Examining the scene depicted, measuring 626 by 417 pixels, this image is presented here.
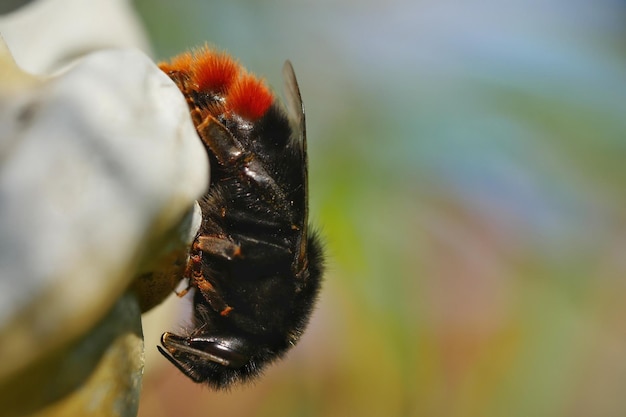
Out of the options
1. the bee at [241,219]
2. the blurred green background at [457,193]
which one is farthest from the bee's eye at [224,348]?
the blurred green background at [457,193]

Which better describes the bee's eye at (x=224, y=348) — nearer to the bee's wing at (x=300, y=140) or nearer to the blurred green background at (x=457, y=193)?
the bee's wing at (x=300, y=140)

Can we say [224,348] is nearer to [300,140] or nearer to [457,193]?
[300,140]

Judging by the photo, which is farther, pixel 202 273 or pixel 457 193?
pixel 457 193

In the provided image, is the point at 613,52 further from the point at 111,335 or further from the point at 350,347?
the point at 111,335

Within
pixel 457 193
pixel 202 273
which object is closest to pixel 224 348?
pixel 202 273

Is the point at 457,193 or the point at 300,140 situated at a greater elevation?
the point at 300,140

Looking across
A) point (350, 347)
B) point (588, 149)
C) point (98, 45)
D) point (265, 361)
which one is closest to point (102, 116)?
point (265, 361)

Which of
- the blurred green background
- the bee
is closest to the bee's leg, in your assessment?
the bee

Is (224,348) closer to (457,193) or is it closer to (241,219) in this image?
(241,219)
